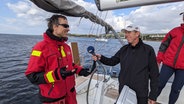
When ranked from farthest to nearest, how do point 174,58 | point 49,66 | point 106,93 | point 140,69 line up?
point 106,93, point 174,58, point 140,69, point 49,66

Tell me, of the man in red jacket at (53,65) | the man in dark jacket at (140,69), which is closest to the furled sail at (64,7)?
the man in red jacket at (53,65)

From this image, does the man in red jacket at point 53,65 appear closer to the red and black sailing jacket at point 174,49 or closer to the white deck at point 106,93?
the white deck at point 106,93

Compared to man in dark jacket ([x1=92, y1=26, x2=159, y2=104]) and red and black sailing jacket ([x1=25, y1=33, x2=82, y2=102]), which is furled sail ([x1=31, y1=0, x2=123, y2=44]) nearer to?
red and black sailing jacket ([x1=25, y1=33, x2=82, y2=102])

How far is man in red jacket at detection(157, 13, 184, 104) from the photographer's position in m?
2.31

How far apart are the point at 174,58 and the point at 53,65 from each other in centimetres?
159

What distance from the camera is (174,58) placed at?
233 cm

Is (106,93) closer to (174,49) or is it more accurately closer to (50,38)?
(174,49)

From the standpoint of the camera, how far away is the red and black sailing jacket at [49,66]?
148 centimetres

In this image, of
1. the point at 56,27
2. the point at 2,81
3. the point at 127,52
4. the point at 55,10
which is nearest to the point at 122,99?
the point at 127,52

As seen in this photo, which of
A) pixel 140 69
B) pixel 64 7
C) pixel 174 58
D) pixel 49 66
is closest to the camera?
pixel 49 66

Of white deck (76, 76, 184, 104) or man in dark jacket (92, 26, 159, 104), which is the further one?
white deck (76, 76, 184, 104)

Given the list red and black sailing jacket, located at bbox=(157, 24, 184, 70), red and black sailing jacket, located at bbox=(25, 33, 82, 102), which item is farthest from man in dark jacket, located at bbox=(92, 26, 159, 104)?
red and black sailing jacket, located at bbox=(157, 24, 184, 70)

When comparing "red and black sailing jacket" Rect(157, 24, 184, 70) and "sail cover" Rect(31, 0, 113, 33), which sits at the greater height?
"sail cover" Rect(31, 0, 113, 33)

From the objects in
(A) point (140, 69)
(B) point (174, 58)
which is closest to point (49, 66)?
(A) point (140, 69)
